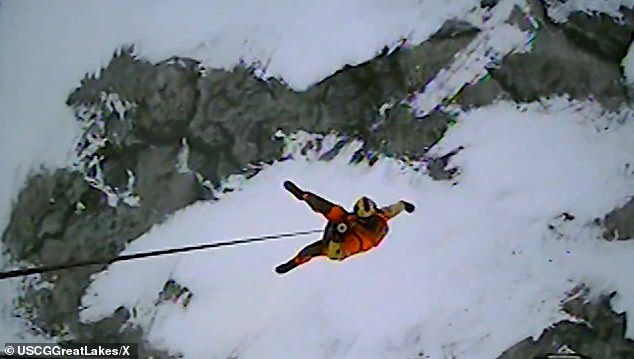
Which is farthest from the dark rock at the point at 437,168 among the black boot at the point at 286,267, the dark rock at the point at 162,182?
the dark rock at the point at 162,182

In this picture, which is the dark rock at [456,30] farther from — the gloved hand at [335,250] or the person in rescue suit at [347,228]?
the gloved hand at [335,250]

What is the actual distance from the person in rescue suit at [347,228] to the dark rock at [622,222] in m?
0.42

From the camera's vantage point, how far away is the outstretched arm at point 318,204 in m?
1.91

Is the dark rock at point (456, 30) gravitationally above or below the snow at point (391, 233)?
above

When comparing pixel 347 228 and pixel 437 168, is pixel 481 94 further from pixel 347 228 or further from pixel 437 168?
pixel 347 228

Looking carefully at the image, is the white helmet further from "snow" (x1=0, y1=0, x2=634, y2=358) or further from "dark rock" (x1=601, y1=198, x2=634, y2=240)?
"dark rock" (x1=601, y1=198, x2=634, y2=240)

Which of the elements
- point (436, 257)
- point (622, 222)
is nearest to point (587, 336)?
point (622, 222)

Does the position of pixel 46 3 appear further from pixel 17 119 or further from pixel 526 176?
pixel 526 176

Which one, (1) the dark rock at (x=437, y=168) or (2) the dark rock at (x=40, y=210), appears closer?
(1) the dark rock at (x=437, y=168)

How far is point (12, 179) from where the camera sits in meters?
2.05

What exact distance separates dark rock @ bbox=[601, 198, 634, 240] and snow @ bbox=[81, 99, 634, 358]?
0.02m

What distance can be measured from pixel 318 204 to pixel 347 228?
82 millimetres

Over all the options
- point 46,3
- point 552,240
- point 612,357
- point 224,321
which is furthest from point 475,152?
point 46,3

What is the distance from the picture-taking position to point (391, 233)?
1.91 m
